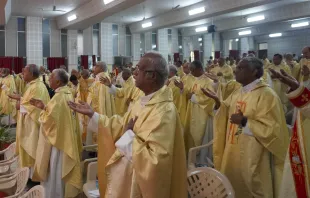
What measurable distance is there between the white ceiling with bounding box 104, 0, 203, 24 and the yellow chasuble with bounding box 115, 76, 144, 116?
21.6 ft

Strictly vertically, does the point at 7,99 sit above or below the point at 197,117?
above

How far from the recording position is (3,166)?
4.96 m

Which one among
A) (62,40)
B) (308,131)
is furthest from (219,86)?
(62,40)

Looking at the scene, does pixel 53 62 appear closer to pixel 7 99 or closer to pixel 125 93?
pixel 7 99

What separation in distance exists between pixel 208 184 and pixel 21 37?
50.2 feet

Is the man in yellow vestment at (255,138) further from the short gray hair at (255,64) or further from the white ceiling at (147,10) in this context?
the white ceiling at (147,10)

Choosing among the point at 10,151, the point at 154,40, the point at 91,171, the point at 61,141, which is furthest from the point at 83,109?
the point at 154,40

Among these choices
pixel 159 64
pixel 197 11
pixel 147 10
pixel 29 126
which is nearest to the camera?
pixel 159 64

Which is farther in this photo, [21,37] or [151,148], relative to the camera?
[21,37]

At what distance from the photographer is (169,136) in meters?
2.46

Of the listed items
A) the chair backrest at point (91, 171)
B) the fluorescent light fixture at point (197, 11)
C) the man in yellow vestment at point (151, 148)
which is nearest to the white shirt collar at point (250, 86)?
the man in yellow vestment at point (151, 148)

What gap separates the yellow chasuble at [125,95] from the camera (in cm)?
712

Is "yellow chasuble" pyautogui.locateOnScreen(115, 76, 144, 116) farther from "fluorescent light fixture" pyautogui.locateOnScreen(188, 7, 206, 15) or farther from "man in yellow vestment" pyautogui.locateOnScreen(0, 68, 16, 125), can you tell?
"fluorescent light fixture" pyautogui.locateOnScreen(188, 7, 206, 15)

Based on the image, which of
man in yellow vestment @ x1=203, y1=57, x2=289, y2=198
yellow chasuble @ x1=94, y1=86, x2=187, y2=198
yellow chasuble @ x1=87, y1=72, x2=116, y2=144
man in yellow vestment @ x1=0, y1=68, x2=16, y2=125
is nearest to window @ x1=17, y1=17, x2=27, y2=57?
man in yellow vestment @ x1=0, y1=68, x2=16, y2=125
